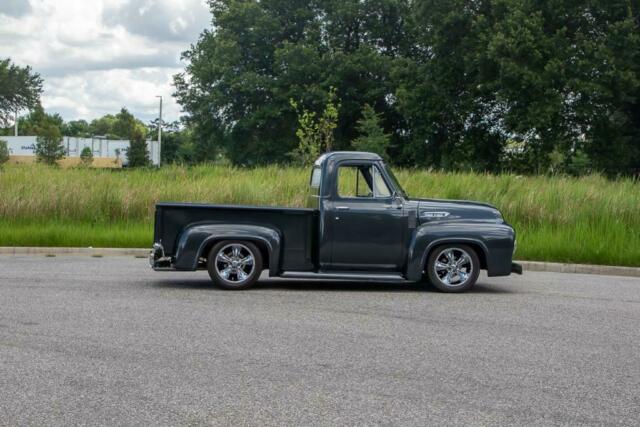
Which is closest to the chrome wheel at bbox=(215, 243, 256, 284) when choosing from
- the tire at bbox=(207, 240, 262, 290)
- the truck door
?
the tire at bbox=(207, 240, 262, 290)

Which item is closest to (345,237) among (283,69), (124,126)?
(283,69)

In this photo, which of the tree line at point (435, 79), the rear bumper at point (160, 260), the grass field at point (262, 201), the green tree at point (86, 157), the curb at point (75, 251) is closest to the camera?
the rear bumper at point (160, 260)

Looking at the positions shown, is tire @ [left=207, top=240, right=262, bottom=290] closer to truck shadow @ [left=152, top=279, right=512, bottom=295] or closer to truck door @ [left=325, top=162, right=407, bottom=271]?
truck shadow @ [left=152, top=279, right=512, bottom=295]

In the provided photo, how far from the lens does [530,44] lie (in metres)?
38.2

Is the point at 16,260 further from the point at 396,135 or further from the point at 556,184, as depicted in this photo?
the point at 396,135

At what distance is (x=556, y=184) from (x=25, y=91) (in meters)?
72.6

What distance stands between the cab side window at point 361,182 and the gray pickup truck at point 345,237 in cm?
1

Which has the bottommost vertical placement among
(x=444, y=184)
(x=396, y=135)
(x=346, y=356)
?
(x=346, y=356)

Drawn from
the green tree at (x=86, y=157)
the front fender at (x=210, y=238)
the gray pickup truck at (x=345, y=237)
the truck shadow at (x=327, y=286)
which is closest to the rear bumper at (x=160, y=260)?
the gray pickup truck at (x=345, y=237)

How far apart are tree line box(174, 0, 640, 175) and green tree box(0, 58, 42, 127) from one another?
85.5ft

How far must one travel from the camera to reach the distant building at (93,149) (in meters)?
88.3

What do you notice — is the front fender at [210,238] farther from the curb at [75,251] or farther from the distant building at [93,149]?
the distant building at [93,149]

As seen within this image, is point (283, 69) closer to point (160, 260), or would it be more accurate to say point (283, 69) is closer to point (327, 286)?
point (327, 286)

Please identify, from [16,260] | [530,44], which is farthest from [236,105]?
[16,260]
